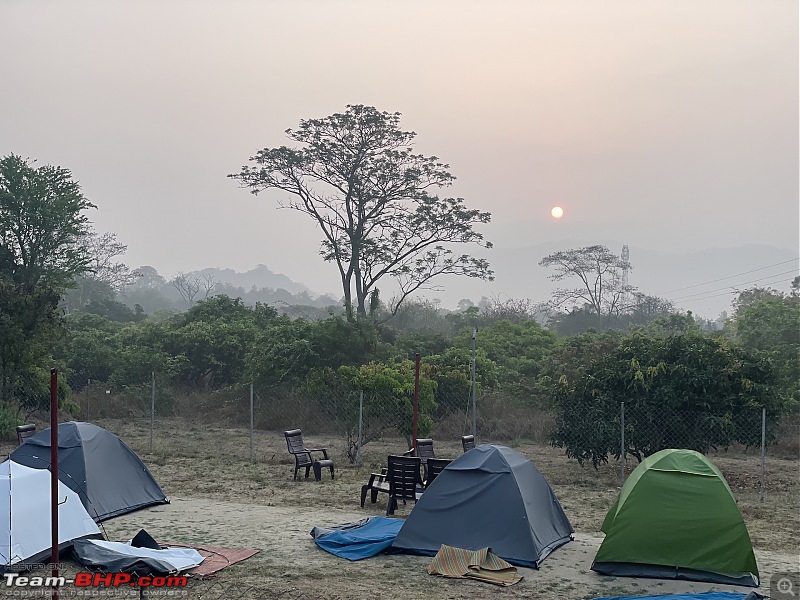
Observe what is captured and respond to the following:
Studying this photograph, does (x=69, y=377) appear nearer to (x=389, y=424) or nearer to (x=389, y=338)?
(x=389, y=338)

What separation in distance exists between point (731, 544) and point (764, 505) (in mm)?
4849

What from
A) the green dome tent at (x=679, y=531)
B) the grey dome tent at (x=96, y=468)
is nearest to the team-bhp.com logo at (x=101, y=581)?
the grey dome tent at (x=96, y=468)

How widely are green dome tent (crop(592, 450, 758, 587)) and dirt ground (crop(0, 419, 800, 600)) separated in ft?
0.64

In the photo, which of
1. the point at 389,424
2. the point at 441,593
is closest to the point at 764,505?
the point at 441,593

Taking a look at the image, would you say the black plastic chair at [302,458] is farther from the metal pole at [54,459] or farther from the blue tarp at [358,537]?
the metal pole at [54,459]

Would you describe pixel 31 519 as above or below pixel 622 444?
below

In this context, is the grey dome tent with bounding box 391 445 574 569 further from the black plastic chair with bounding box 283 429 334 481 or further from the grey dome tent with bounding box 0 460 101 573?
the black plastic chair with bounding box 283 429 334 481

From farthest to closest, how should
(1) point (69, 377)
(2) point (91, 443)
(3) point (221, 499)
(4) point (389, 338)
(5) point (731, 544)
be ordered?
(4) point (389, 338), (1) point (69, 377), (3) point (221, 499), (2) point (91, 443), (5) point (731, 544)

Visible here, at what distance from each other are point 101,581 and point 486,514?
4.07 meters

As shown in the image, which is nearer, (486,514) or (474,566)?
(474,566)

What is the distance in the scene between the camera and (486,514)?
8875mm

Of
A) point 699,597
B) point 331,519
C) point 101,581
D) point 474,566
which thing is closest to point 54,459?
point 101,581

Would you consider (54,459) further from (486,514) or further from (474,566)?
(486,514)

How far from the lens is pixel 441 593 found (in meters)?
7.54
